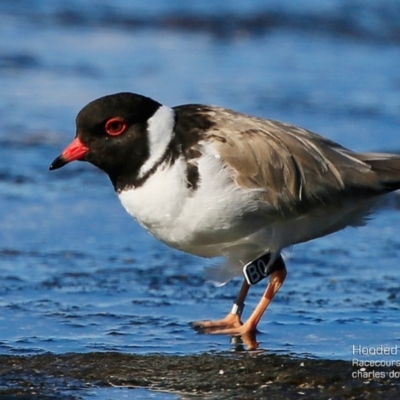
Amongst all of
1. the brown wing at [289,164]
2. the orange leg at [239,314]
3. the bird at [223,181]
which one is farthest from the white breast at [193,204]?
the orange leg at [239,314]

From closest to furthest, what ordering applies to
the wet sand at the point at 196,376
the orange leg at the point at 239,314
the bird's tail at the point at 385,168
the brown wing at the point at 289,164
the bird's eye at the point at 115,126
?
the wet sand at the point at 196,376, the bird's eye at the point at 115,126, the brown wing at the point at 289,164, the orange leg at the point at 239,314, the bird's tail at the point at 385,168

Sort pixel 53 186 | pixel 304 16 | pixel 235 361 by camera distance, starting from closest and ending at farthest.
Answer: pixel 235 361, pixel 53 186, pixel 304 16

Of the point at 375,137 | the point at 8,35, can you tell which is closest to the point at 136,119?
the point at 375,137

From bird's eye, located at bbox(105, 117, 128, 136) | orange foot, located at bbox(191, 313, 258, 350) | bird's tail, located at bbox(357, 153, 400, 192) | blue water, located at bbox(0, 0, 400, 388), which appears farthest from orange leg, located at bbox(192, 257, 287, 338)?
bird's eye, located at bbox(105, 117, 128, 136)

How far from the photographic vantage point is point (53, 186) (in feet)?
34.8

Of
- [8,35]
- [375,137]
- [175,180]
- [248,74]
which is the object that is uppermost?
[8,35]

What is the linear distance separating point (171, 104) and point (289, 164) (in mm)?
6460

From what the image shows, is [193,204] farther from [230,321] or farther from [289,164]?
[230,321]

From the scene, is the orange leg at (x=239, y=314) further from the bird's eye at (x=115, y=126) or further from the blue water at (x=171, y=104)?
the bird's eye at (x=115, y=126)

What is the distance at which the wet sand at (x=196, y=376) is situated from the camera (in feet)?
18.4

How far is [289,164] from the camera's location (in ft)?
22.5

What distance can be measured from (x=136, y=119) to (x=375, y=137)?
21.0 ft

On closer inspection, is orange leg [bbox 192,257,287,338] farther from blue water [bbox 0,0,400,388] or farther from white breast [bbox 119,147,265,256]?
white breast [bbox 119,147,265,256]

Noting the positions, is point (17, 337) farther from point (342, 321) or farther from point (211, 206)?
point (342, 321)
